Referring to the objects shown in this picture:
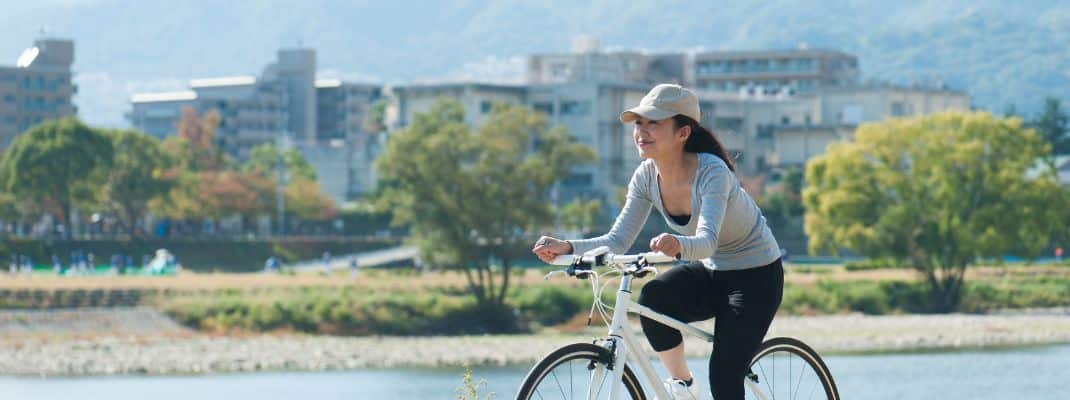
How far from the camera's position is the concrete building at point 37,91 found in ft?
394

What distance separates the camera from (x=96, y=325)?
157 feet

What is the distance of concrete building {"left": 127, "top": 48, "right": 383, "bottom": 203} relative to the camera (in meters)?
139

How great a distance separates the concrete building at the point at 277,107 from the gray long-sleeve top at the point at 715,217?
12197cm

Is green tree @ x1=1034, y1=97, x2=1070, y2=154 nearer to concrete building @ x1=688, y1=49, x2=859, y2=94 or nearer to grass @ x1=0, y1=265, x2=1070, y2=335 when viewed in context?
concrete building @ x1=688, y1=49, x2=859, y2=94

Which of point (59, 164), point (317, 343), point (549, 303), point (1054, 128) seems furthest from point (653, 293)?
point (1054, 128)

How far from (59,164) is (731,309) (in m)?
73.9

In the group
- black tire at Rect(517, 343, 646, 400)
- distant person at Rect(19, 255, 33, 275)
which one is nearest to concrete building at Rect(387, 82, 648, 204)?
distant person at Rect(19, 255, 33, 275)

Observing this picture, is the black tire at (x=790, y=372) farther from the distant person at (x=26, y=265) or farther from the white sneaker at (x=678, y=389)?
the distant person at (x=26, y=265)

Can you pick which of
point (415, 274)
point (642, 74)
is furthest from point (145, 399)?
point (642, 74)

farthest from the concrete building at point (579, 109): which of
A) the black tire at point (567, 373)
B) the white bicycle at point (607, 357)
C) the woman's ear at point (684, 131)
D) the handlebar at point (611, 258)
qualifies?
the handlebar at point (611, 258)

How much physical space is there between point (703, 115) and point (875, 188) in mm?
49819

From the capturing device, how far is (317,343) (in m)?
45.0

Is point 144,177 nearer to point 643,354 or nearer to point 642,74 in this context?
point 642,74

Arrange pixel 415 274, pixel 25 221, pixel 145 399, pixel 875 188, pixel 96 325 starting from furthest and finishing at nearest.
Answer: pixel 25 221, pixel 415 274, pixel 875 188, pixel 96 325, pixel 145 399
